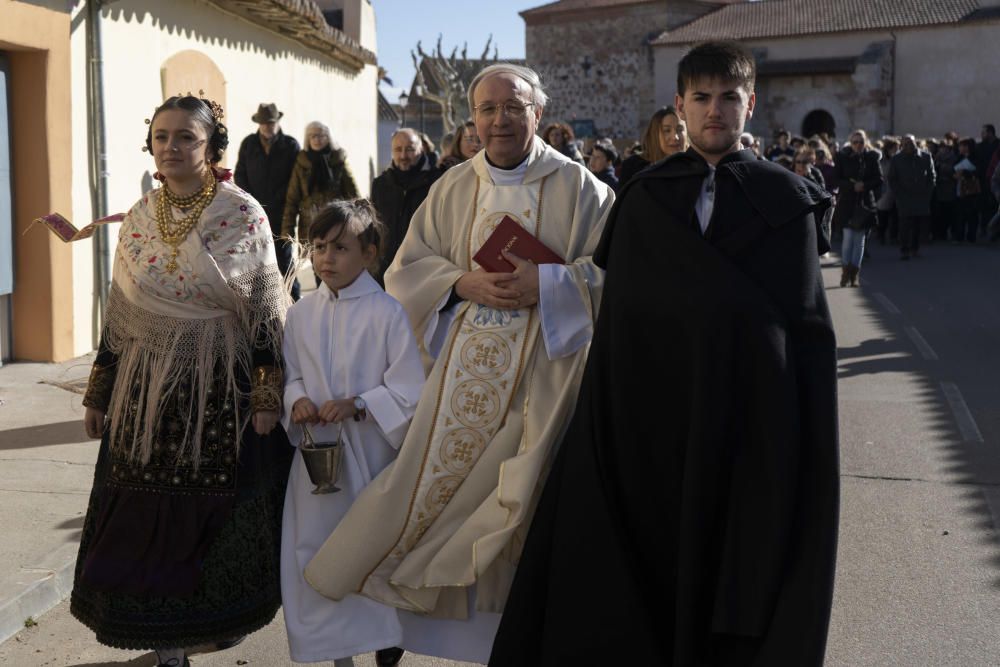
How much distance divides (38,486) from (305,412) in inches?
114

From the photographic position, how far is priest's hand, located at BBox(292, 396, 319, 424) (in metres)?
3.78

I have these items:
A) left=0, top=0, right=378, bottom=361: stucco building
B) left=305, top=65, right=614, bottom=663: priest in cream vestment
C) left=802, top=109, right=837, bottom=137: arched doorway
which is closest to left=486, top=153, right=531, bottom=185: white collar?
left=305, top=65, right=614, bottom=663: priest in cream vestment

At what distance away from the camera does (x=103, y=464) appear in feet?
13.0

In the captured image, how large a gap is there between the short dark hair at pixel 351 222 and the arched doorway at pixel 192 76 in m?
7.65

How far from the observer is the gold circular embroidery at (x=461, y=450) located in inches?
161

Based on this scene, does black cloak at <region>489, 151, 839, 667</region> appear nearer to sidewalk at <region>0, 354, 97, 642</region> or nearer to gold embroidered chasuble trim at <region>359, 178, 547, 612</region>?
gold embroidered chasuble trim at <region>359, 178, 547, 612</region>

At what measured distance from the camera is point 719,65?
328 cm

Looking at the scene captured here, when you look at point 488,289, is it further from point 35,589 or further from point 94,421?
point 35,589

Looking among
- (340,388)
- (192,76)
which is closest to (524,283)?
(340,388)

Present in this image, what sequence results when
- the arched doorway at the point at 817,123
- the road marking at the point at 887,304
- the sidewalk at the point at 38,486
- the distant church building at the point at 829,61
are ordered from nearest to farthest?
the sidewalk at the point at 38,486, the road marking at the point at 887,304, the distant church building at the point at 829,61, the arched doorway at the point at 817,123

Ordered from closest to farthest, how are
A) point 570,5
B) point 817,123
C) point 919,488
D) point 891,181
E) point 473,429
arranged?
1. point 473,429
2. point 919,488
3. point 891,181
4. point 817,123
5. point 570,5

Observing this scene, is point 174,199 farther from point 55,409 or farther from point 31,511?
point 55,409

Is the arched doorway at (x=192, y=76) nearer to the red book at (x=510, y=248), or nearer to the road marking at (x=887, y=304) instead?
the road marking at (x=887, y=304)

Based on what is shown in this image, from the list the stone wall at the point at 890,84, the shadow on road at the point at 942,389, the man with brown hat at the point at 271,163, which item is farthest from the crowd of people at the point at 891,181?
the stone wall at the point at 890,84
